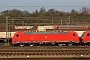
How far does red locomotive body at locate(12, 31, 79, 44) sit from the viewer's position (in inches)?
881

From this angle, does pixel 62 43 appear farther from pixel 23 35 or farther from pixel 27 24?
pixel 27 24

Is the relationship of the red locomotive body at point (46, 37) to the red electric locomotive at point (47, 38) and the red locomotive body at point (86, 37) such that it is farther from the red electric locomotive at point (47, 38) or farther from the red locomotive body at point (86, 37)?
the red locomotive body at point (86, 37)

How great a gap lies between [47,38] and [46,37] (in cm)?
16

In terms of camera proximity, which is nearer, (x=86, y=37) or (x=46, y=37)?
(x=86, y=37)

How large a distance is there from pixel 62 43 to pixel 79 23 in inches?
241

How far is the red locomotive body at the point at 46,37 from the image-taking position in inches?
881

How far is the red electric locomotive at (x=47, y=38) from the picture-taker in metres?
22.4

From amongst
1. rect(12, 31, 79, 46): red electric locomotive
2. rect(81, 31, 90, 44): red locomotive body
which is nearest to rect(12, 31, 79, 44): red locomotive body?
rect(12, 31, 79, 46): red electric locomotive

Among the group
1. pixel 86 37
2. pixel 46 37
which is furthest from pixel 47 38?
pixel 86 37

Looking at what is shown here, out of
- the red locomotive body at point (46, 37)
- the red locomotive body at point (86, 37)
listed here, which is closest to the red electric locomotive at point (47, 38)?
the red locomotive body at point (46, 37)

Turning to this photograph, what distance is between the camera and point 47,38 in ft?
73.9

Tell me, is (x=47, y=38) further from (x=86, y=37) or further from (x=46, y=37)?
(x=86, y=37)

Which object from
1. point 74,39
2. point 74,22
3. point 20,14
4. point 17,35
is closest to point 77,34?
point 74,39

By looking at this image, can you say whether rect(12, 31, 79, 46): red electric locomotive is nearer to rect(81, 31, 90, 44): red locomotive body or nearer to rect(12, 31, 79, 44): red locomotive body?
rect(12, 31, 79, 44): red locomotive body
